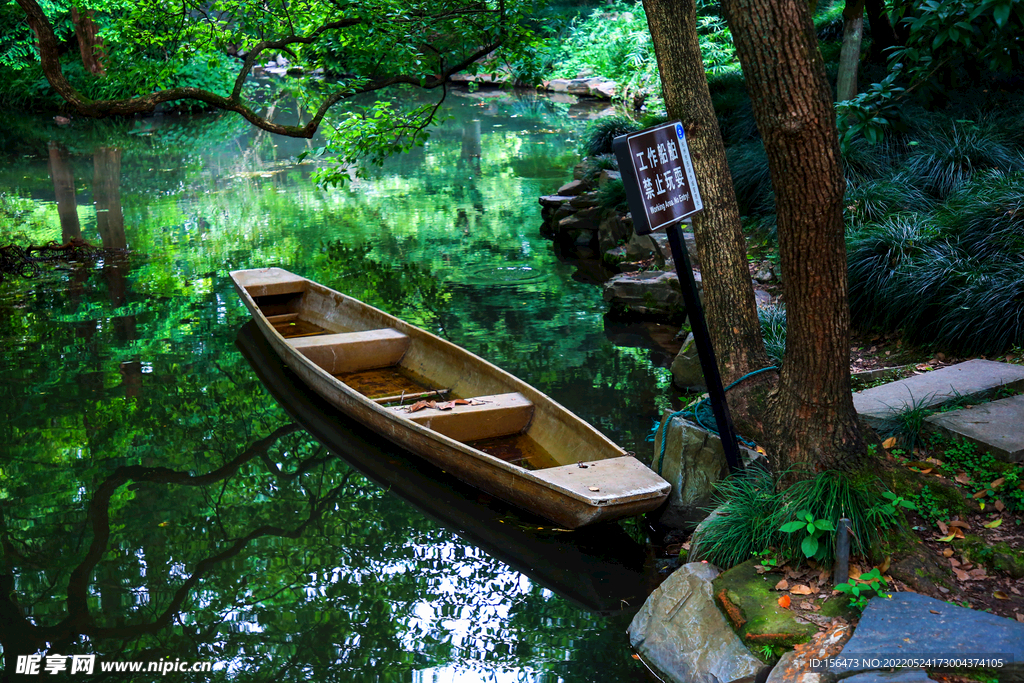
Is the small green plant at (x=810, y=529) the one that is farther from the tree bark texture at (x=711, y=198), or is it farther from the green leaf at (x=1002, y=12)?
the green leaf at (x=1002, y=12)

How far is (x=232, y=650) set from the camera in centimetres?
405

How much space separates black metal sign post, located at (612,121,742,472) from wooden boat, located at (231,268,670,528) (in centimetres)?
91

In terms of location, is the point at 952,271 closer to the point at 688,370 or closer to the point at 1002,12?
the point at 688,370

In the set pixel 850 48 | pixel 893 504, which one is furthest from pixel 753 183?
pixel 893 504

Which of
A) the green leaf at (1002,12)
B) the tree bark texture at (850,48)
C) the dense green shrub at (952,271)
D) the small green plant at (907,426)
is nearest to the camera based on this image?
the green leaf at (1002,12)

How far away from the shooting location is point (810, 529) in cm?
329

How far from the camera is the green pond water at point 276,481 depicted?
4.12 metres

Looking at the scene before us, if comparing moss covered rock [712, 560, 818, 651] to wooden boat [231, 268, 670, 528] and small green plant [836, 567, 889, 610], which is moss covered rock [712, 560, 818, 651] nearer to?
small green plant [836, 567, 889, 610]

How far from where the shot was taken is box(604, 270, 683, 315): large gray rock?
324 inches

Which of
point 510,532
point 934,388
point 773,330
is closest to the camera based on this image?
point 934,388

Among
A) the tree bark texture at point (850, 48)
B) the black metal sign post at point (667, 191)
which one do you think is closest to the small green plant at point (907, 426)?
the black metal sign post at point (667, 191)

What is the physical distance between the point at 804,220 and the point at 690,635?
1824 mm

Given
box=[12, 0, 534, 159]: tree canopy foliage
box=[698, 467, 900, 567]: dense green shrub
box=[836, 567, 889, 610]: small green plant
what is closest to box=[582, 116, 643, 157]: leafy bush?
box=[12, 0, 534, 159]: tree canopy foliage

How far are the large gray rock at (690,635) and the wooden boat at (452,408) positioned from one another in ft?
2.09
